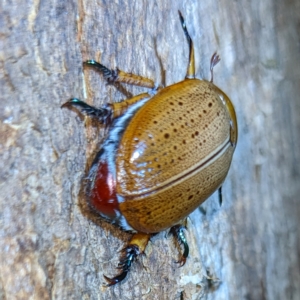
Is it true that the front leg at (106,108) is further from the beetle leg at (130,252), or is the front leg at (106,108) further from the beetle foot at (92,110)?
the beetle leg at (130,252)

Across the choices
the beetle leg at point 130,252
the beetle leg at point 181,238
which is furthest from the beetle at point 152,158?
the beetle leg at point 181,238

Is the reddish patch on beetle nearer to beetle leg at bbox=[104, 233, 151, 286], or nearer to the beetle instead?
the beetle

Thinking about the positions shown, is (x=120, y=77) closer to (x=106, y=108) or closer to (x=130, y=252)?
(x=106, y=108)

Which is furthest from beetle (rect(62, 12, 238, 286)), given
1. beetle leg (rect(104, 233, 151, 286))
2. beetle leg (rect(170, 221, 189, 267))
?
beetle leg (rect(170, 221, 189, 267))

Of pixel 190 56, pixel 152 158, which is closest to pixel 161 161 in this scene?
pixel 152 158

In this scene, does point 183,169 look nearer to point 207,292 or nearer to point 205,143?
point 205,143

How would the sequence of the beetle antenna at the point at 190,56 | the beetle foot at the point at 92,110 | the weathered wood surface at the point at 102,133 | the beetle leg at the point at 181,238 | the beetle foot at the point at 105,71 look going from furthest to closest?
the beetle antenna at the point at 190,56 < the beetle leg at the point at 181,238 < the beetle foot at the point at 105,71 < the beetle foot at the point at 92,110 < the weathered wood surface at the point at 102,133
